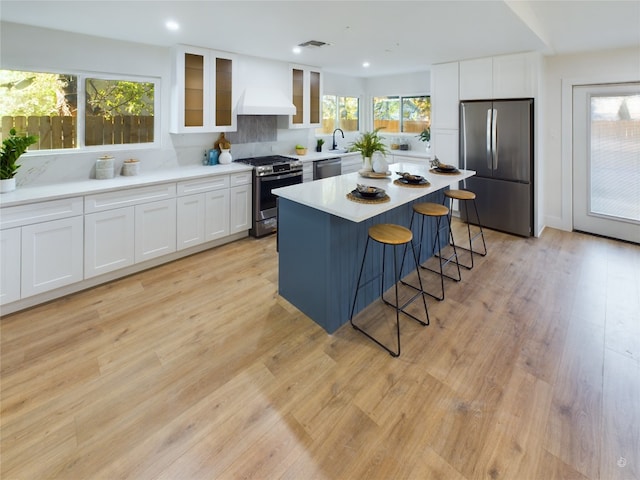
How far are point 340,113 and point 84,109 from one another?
15.0 feet

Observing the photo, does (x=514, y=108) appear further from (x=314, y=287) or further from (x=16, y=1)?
(x=16, y=1)

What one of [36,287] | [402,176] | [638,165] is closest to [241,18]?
[402,176]

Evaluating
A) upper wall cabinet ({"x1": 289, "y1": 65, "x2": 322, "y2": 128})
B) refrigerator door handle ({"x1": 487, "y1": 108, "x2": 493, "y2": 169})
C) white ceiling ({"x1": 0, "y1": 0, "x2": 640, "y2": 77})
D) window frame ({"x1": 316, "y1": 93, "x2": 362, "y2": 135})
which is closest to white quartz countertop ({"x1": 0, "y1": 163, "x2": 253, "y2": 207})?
white ceiling ({"x1": 0, "y1": 0, "x2": 640, "y2": 77})

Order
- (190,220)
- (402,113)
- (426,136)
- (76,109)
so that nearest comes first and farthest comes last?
1. (76,109)
2. (190,220)
3. (426,136)
4. (402,113)

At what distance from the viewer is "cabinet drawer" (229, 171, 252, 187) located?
444cm

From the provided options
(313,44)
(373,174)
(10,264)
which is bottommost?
(10,264)

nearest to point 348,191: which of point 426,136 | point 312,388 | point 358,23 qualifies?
point 312,388

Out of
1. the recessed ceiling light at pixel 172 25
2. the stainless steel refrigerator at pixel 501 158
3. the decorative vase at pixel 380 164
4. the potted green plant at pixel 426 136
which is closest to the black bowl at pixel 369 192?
the decorative vase at pixel 380 164

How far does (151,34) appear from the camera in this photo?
11.8 ft

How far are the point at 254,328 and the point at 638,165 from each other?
5110 millimetres

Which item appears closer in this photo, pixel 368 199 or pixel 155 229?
pixel 368 199

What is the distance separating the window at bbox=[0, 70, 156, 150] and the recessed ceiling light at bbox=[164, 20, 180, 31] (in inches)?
37.7

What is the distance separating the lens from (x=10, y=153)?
9.69 ft

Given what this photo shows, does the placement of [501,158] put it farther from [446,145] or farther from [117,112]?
[117,112]
